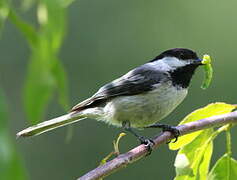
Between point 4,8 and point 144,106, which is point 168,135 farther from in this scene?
point 4,8

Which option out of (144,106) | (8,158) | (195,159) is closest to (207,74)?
(195,159)

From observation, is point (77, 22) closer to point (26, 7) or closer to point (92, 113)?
point (92, 113)

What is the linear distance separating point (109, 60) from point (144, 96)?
3661 millimetres

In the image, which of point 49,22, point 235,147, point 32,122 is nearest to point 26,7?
point 49,22

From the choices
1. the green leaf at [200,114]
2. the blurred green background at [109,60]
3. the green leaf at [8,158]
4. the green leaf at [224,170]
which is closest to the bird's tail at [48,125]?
the green leaf at [200,114]

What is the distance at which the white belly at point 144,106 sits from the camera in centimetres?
263

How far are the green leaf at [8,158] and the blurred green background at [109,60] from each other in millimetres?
4333

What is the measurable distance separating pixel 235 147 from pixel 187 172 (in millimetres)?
3933

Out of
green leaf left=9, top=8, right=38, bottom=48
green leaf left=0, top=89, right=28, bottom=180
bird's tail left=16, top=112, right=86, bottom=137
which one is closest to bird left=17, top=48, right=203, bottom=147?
bird's tail left=16, top=112, right=86, bottom=137

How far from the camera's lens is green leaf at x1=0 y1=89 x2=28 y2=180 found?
703 mm

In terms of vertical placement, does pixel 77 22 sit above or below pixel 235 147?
→ above

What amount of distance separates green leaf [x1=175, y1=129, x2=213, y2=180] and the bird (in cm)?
98

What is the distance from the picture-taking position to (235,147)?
5301 millimetres

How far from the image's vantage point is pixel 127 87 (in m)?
2.80
